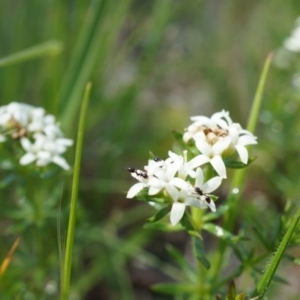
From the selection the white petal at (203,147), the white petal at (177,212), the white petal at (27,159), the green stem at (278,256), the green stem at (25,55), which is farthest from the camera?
the green stem at (25,55)

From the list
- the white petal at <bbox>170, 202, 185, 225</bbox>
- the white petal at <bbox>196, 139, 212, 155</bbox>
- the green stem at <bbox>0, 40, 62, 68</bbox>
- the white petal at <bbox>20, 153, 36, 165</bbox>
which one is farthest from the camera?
the green stem at <bbox>0, 40, 62, 68</bbox>

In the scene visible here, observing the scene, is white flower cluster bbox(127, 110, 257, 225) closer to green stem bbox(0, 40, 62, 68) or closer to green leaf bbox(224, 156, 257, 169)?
green leaf bbox(224, 156, 257, 169)

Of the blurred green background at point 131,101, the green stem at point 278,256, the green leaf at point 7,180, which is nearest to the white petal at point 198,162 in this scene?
the green stem at point 278,256

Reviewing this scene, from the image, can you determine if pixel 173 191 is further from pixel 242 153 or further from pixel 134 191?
pixel 242 153

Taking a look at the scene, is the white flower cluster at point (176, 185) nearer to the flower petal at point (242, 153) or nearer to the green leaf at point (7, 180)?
the flower petal at point (242, 153)

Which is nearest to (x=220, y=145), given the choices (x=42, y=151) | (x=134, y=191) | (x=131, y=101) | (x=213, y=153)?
(x=213, y=153)

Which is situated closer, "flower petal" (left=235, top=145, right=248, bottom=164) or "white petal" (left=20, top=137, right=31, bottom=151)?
"flower petal" (left=235, top=145, right=248, bottom=164)

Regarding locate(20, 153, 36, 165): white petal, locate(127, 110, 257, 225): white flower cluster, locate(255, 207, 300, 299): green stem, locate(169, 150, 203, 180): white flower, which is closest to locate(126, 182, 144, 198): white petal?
locate(127, 110, 257, 225): white flower cluster

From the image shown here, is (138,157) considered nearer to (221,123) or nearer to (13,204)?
(13,204)
